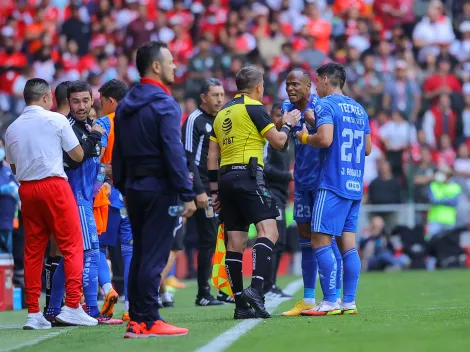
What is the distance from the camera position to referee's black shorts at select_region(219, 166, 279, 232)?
9836 mm

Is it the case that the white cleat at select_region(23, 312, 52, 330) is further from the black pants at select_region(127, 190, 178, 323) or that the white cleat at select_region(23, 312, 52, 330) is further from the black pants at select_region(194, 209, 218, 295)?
the black pants at select_region(194, 209, 218, 295)

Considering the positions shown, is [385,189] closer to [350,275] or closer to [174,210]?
[350,275]

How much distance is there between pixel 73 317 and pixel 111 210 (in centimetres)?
162

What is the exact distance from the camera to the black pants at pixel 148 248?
27.4 ft

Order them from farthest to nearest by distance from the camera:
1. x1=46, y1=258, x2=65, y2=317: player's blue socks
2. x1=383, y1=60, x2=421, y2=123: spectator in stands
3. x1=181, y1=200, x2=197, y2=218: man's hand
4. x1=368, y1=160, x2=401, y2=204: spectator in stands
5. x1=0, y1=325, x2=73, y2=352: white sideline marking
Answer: x1=383, y1=60, x2=421, y2=123: spectator in stands
x1=368, y1=160, x2=401, y2=204: spectator in stands
x1=46, y1=258, x2=65, y2=317: player's blue socks
x1=181, y1=200, x2=197, y2=218: man's hand
x1=0, y1=325, x2=73, y2=352: white sideline marking

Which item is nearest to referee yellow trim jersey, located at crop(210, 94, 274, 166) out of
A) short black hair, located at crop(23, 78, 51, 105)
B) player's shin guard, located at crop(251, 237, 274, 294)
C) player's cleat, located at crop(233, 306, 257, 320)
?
player's shin guard, located at crop(251, 237, 274, 294)

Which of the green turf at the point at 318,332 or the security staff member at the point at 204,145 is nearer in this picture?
the green turf at the point at 318,332

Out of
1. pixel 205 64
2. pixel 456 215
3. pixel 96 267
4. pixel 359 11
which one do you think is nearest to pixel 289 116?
pixel 96 267

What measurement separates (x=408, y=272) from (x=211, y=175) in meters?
9.74

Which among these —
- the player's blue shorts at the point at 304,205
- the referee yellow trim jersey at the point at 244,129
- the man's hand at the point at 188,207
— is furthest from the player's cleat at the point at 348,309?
the man's hand at the point at 188,207

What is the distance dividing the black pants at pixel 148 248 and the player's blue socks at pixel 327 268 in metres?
1.98

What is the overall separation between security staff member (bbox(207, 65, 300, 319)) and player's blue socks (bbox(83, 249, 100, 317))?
134 centimetres

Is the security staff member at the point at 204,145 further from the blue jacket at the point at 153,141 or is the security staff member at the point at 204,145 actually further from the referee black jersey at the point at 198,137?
the blue jacket at the point at 153,141

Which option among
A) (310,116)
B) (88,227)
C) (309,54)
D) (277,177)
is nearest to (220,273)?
(88,227)
